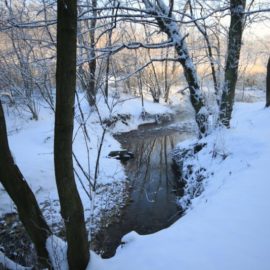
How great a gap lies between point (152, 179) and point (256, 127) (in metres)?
3.52

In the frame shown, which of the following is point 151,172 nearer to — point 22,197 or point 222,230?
point 222,230

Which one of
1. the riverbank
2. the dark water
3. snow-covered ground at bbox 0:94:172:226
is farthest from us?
snow-covered ground at bbox 0:94:172:226

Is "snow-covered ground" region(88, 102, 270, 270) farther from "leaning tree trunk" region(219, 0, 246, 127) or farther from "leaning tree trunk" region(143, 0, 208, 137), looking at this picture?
"leaning tree trunk" region(143, 0, 208, 137)

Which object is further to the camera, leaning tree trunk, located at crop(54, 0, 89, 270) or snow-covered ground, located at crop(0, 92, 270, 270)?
snow-covered ground, located at crop(0, 92, 270, 270)

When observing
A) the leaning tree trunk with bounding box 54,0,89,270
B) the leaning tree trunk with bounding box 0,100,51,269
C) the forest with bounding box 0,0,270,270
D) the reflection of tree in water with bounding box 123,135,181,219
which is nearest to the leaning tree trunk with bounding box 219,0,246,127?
the forest with bounding box 0,0,270,270

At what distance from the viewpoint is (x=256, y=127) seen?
29.6 feet

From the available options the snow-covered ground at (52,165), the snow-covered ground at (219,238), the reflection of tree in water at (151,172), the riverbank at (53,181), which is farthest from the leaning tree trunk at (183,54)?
the snow-covered ground at (219,238)

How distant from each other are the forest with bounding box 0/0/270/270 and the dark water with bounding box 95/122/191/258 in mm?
39

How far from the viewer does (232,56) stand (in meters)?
8.75

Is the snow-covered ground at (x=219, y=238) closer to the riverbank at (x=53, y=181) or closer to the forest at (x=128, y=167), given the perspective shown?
the forest at (x=128, y=167)

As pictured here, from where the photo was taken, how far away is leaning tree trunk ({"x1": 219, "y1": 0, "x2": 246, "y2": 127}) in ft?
27.0

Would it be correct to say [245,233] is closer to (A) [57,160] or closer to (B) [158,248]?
(B) [158,248]

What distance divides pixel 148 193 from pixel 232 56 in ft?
15.1

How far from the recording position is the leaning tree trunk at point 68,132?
106 inches
